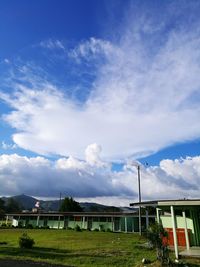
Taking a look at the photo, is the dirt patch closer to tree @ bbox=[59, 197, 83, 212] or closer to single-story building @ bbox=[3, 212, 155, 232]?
single-story building @ bbox=[3, 212, 155, 232]

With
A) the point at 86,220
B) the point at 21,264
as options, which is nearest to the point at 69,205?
the point at 86,220

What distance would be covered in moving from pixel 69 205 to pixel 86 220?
86.5 ft

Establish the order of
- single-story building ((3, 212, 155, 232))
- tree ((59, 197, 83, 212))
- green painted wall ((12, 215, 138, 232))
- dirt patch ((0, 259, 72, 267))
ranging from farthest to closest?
tree ((59, 197, 83, 212)), green painted wall ((12, 215, 138, 232)), single-story building ((3, 212, 155, 232)), dirt patch ((0, 259, 72, 267))

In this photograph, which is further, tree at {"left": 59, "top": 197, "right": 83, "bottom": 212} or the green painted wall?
tree at {"left": 59, "top": 197, "right": 83, "bottom": 212}

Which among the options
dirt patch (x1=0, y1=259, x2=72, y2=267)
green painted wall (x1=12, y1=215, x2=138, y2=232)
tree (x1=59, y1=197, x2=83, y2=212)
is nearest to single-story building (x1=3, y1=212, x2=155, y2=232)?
green painted wall (x1=12, y1=215, x2=138, y2=232)

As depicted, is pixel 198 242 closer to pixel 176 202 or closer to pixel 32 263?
pixel 176 202

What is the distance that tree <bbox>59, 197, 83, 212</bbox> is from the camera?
77.7m

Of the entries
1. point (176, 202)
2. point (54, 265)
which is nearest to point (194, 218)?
point (176, 202)

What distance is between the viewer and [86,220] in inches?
2090

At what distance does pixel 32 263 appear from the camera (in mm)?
14305

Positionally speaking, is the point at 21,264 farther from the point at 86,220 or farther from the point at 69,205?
the point at 69,205

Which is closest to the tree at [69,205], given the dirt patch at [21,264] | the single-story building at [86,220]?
the single-story building at [86,220]

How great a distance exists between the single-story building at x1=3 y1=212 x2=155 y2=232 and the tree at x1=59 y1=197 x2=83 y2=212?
1805cm

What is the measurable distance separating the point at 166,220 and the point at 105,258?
10107 mm
